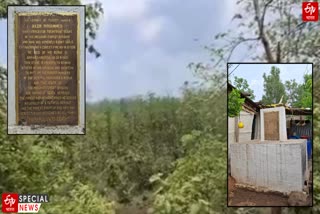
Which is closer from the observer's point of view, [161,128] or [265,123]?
[265,123]

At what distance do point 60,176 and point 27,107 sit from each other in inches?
21.9

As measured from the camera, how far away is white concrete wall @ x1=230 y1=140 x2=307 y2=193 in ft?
12.0

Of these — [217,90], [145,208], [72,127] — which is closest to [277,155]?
[217,90]

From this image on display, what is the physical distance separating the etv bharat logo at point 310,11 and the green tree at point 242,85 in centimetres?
60

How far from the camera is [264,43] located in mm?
3811

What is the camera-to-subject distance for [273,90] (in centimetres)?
369

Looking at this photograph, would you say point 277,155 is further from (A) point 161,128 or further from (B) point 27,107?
(B) point 27,107

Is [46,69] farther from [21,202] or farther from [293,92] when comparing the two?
[293,92]

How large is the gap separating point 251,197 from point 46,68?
158 cm

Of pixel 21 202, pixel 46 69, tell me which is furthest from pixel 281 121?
pixel 21 202

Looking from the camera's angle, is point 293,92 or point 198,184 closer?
point 293,92

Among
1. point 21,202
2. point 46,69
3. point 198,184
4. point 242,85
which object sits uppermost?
point 46,69

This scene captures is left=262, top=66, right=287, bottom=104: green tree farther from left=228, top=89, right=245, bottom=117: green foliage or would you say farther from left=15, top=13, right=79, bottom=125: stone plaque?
left=15, top=13, right=79, bottom=125: stone plaque

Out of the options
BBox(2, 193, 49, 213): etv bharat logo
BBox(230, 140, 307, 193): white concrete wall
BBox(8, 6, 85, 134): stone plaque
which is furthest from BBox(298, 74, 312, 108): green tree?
BBox(2, 193, 49, 213): etv bharat logo
